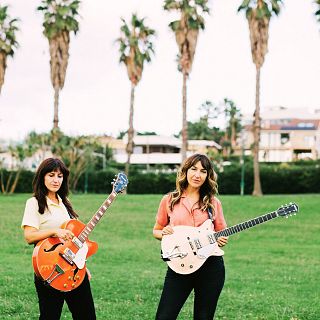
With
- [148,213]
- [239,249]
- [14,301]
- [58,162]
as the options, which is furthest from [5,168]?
[58,162]

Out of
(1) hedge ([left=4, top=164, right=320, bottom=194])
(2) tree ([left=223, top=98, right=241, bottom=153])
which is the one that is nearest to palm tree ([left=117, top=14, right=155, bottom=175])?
(1) hedge ([left=4, top=164, right=320, bottom=194])

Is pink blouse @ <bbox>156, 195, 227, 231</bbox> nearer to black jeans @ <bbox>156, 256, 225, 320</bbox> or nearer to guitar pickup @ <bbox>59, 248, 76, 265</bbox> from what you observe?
black jeans @ <bbox>156, 256, 225, 320</bbox>

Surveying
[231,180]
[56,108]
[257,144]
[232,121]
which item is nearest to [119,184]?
[257,144]

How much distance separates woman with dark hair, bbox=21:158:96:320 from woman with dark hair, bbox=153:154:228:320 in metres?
0.58

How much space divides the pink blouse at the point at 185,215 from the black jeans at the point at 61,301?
2.45 ft

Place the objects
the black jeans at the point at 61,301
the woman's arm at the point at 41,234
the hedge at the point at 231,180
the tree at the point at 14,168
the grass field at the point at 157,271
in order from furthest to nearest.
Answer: the hedge at the point at 231,180
the tree at the point at 14,168
the grass field at the point at 157,271
the black jeans at the point at 61,301
the woman's arm at the point at 41,234

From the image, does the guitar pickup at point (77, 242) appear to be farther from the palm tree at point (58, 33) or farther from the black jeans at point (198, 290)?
the palm tree at point (58, 33)

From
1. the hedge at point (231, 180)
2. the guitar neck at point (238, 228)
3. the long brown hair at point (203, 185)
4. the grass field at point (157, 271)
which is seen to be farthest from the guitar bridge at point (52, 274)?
the hedge at point (231, 180)

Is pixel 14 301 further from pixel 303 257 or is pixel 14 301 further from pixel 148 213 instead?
pixel 148 213

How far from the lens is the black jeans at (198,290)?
5.11 metres

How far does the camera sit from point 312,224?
2673 cm

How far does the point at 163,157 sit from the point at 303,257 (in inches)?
2346

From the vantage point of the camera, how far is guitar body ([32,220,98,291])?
5.02 meters

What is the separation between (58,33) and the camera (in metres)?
47.8
